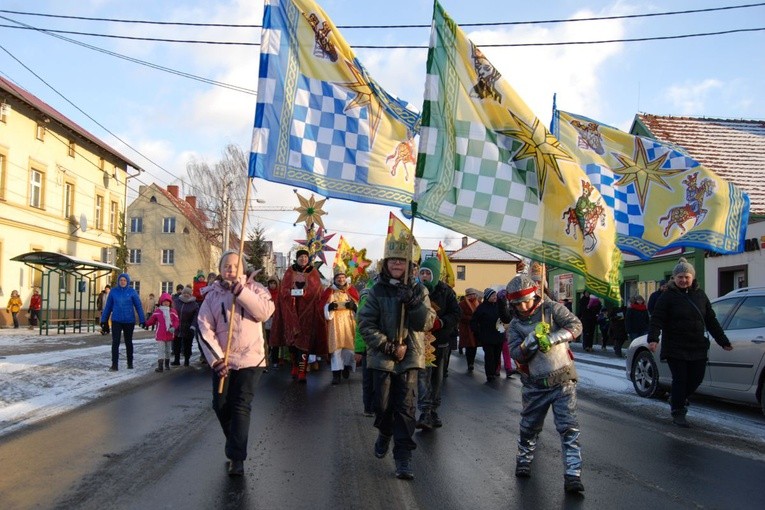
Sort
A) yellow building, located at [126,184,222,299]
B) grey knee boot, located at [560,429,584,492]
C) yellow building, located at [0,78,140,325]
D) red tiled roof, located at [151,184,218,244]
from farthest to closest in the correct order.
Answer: yellow building, located at [126,184,222,299] → red tiled roof, located at [151,184,218,244] → yellow building, located at [0,78,140,325] → grey knee boot, located at [560,429,584,492]

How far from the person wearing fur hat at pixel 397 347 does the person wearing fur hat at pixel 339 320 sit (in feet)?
21.0

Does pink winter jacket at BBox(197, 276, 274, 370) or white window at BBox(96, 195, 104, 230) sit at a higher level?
white window at BBox(96, 195, 104, 230)

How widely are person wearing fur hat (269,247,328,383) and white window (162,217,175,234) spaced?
51.5 metres

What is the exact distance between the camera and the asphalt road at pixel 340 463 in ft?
16.0

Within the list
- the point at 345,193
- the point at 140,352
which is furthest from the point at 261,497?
the point at 140,352

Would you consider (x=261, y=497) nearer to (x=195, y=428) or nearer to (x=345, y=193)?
(x=195, y=428)

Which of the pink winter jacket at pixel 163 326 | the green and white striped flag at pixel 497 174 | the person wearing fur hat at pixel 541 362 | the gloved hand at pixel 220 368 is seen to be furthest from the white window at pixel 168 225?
the person wearing fur hat at pixel 541 362

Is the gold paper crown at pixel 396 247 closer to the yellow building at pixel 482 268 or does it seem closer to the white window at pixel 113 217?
the white window at pixel 113 217

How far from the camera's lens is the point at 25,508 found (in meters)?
4.53

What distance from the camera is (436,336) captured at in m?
8.19

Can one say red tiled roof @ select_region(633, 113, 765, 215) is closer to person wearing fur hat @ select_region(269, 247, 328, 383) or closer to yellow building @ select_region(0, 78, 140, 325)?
person wearing fur hat @ select_region(269, 247, 328, 383)

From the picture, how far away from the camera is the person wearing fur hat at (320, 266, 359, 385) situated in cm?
1216

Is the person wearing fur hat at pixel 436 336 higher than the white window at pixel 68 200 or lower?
lower

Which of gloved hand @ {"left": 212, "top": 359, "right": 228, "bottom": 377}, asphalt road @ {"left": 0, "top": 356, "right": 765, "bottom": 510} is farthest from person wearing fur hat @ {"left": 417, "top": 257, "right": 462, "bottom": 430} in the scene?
gloved hand @ {"left": 212, "top": 359, "right": 228, "bottom": 377}
